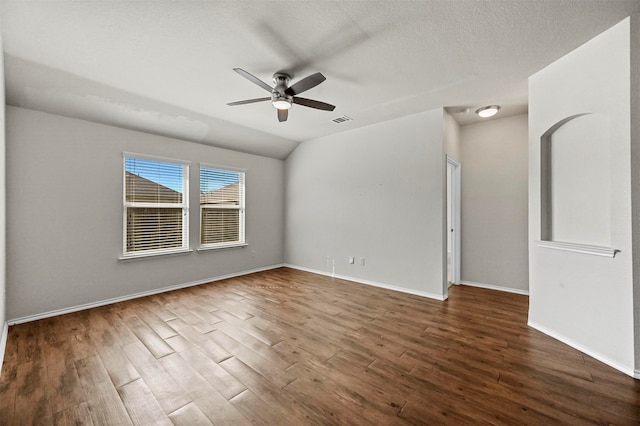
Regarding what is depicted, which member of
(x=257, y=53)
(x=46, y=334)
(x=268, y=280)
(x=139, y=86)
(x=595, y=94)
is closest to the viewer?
(x=595, y=94)

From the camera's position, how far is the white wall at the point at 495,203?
13.6ft

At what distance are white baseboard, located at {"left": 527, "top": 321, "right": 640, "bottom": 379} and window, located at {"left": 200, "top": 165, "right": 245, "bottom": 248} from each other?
4.86 meters

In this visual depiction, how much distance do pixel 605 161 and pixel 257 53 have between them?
3387mm

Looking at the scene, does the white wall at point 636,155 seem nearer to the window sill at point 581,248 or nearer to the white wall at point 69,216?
the window sill at point 581,248

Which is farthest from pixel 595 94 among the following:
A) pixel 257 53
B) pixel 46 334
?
pixel 46 334

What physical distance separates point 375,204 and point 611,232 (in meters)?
2.83

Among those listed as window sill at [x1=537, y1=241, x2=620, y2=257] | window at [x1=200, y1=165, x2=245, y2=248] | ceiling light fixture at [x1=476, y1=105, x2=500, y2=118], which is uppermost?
ceiling light fixture at [x1=476, y1=105, x2=500, y2=118]

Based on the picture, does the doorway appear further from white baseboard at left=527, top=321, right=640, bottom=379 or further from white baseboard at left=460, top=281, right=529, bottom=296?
Result: white baseboard at left=527, top=321, right=640, bottom=379

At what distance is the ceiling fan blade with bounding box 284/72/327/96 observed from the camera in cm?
241

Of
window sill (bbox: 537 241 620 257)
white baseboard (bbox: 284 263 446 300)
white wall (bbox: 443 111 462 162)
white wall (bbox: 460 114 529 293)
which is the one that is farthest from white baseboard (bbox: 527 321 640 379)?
white wall (bbox: 443 111 462 162)

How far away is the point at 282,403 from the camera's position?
69.8 inches

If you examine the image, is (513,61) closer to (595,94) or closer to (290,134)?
(595,94)

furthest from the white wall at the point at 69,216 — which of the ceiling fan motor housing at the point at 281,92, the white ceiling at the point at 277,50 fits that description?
the ceiling fan motor housing at the point at 281,92

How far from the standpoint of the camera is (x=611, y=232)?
2.25 metres
